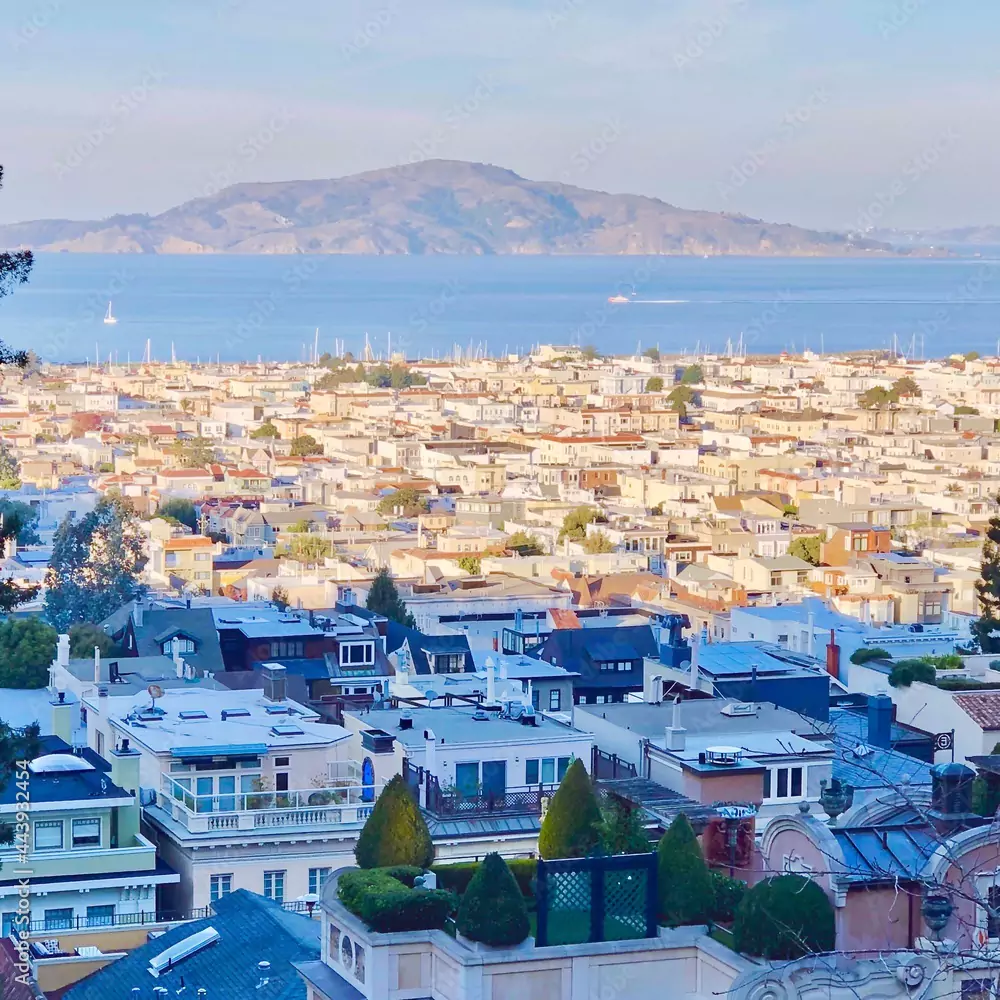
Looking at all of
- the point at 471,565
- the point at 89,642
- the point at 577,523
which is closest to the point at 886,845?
the point at 89,642

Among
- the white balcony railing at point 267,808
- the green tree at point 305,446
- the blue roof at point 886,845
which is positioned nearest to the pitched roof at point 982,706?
the white balcony railing at point 267,808

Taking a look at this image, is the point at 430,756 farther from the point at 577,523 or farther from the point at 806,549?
the point at 577,523

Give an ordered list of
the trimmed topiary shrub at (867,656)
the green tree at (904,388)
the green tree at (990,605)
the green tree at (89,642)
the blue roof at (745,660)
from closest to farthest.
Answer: the blue roof at (745,660) < the trimmed topiary shrub at (867,656) < the green tree at (990,605) < the green tree at (89,642) < the green tree at (904,388)

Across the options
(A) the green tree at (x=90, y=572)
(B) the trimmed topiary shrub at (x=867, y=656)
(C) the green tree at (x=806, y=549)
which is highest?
(B) the trimmed topiary shrub at (x=867, y=656)

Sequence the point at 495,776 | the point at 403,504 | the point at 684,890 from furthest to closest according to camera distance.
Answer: the point at 403,504 < the point at 495,776 < the point at 684,890

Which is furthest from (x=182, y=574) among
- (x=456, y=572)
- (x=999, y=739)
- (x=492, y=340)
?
(x=492, y=340)

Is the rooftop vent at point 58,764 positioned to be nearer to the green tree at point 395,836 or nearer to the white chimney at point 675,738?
the white chimney at point 675,738

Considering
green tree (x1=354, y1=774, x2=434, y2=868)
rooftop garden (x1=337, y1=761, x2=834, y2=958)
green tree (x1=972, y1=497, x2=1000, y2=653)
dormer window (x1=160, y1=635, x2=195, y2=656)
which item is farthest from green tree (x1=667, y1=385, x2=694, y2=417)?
rooftop garden (x1=337, y1=761, x2=834, y2=958)
